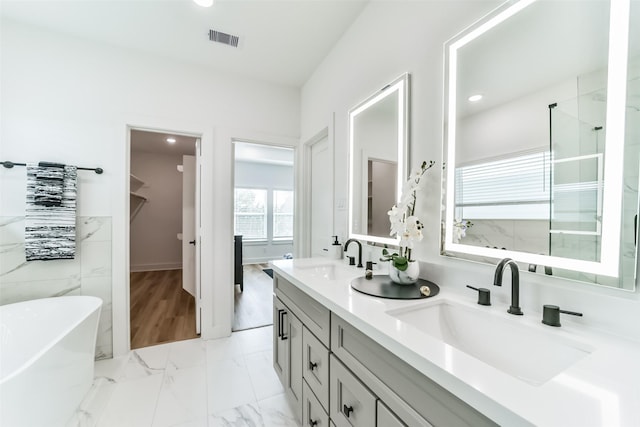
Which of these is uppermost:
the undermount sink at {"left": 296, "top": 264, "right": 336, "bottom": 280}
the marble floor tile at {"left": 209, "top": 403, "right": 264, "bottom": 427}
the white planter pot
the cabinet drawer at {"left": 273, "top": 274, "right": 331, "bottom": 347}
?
the white planter pot

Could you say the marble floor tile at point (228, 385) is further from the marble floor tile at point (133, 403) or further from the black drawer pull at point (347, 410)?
the black drawer pull at point (347, 410)

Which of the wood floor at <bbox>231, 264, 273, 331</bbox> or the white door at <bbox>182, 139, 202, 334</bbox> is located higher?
the white door at <bbox>182, 139, 202, 334</bbox>

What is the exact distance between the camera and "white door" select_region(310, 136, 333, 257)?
241 cm

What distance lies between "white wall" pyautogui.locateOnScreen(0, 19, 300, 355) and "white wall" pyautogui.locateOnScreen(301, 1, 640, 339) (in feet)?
3.61

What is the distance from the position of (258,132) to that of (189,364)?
2.27 metres

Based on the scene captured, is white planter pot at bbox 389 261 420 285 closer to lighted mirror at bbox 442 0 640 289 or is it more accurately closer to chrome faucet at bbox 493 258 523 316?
lighted mirror at bbox 442 0 640 289

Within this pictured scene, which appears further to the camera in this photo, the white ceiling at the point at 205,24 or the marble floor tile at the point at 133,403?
the white ceiling at the point at 205,24

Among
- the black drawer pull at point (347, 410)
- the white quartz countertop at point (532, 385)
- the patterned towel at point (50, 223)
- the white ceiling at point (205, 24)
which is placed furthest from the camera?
the patterned towel at point (50, 223)

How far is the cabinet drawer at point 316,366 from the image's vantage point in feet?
3.59

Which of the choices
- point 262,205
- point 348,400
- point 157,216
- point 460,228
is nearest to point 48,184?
point 348,400

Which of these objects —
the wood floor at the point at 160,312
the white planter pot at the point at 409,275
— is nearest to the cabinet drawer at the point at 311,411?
the white planter pot at the point at 409,275

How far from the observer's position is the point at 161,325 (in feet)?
9.08

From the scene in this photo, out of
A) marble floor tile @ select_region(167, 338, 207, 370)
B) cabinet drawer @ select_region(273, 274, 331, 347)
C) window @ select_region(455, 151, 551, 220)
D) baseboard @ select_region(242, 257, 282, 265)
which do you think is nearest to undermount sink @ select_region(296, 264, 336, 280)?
cabinet drawer @ select_region(273, 274, 331, 347)

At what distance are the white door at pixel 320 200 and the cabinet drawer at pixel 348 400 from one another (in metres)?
1.36
